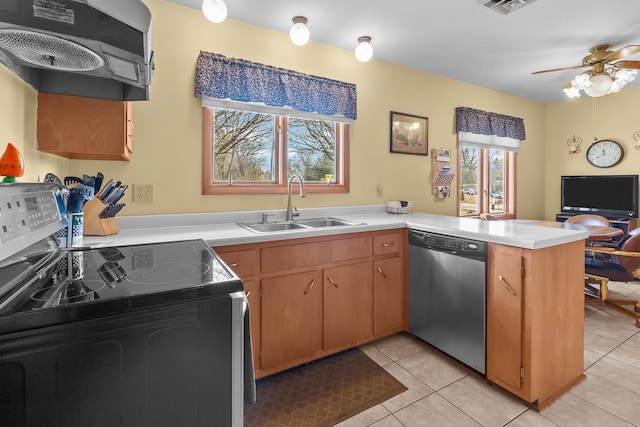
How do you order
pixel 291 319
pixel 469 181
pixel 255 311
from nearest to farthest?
pixel 255 311
pixel 291 319
pixel 469 181

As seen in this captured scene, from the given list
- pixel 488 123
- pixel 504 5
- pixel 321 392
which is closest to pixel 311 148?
pixel 504 5

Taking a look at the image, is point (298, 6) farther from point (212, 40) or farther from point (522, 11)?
point (522, 11)

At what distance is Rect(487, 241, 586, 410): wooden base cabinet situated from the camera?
5.60ft

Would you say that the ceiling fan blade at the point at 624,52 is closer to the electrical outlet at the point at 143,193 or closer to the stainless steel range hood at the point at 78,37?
the stainless steel range hood at the point at 78,37

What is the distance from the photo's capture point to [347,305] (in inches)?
87.6

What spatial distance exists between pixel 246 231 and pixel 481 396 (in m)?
1.64

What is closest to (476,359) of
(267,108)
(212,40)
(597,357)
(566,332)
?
(566,332)

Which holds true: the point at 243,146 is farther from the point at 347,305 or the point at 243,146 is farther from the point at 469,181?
the point at 469,181

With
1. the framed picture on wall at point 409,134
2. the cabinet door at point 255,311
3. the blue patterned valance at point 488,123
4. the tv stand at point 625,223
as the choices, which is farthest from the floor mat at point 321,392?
Result: the tv stand at point 625,223

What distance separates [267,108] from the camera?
2543 mm

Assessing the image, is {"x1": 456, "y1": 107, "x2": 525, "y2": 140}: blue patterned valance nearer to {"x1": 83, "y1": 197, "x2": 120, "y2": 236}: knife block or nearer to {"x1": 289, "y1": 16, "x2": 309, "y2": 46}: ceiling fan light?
{"x1": 289, "y1": 16, "x2": 309, "y2": 46}: ceiling fan light

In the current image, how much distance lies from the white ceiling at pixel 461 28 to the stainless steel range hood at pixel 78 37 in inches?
49.8

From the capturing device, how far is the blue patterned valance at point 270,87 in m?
2.28

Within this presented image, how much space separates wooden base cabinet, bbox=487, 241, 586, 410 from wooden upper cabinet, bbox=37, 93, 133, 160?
2.12m
